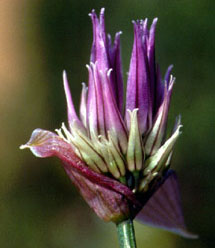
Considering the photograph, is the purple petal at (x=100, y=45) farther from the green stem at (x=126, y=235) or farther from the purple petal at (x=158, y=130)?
the green stem at (x=126, y=235)

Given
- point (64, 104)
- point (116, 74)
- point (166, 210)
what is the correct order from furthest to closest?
point (64, 104) < point (116, 74) < point (166, 210)

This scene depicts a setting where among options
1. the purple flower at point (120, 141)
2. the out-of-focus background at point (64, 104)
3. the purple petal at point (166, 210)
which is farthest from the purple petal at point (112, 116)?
the out-of-focus background at point (64, 104)

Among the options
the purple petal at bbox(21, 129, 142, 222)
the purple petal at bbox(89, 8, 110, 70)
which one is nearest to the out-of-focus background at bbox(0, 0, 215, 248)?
the purple petal at bbox(21, 129, 142, 222)

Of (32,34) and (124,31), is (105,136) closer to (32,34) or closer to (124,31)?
(124,31)

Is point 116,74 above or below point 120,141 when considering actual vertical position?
above

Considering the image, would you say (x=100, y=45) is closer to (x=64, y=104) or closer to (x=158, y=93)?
(x=158, y=93)

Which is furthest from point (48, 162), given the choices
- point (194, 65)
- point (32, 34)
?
point (194, 65)

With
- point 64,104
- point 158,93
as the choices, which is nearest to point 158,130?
point 158,93
